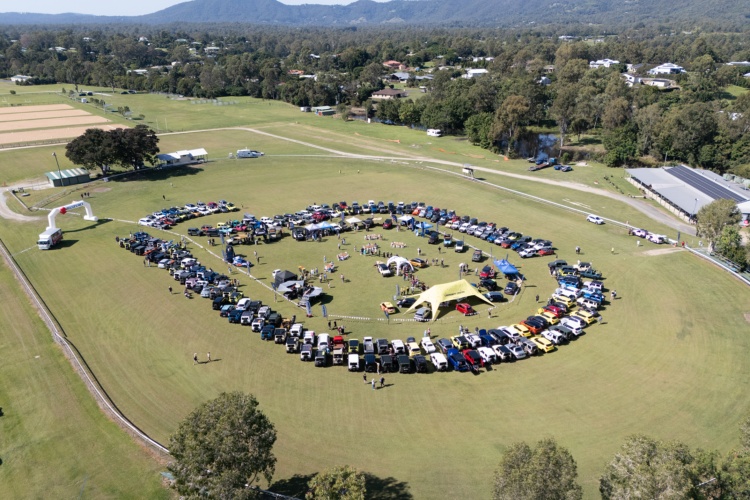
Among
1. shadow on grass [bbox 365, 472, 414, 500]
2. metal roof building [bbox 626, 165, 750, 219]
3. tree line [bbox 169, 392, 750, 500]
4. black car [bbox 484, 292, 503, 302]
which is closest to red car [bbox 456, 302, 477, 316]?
black car [bbox 484, 292, 503, 302]

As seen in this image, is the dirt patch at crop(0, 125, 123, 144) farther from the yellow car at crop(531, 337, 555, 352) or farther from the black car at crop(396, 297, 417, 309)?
the yellow car at crop(531, 337, 555, 352)

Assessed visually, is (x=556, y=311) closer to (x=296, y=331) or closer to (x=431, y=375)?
(x=431, y=375)

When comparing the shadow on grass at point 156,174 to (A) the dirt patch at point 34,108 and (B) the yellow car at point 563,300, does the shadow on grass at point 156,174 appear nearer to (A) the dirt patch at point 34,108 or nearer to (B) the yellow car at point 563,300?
(B) the yellow car at point 563,300

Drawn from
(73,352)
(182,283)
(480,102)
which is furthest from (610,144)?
(73,352)

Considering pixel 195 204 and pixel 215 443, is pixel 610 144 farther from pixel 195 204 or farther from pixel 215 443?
pixel 215 443

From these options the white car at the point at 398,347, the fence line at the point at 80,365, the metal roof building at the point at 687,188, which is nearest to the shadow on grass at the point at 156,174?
the fence line at the point at 80,365
